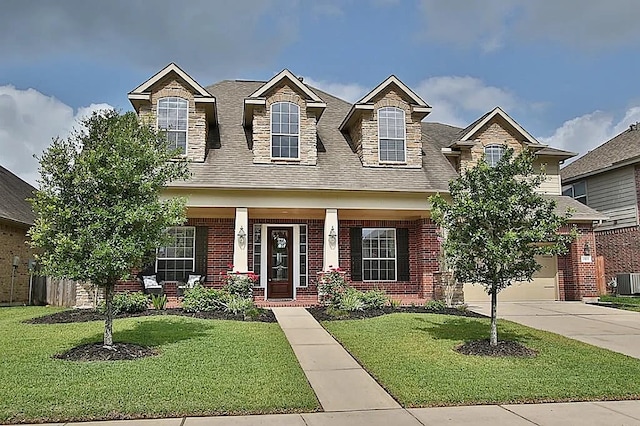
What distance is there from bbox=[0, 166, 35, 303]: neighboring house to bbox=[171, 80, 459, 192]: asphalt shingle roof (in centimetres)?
640

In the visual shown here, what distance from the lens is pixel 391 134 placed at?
53.5ft

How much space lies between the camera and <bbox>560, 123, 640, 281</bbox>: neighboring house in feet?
66.1

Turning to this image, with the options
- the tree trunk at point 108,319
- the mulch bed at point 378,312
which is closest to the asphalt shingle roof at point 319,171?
the mulch bed at point 378,312

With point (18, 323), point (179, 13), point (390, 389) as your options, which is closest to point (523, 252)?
point (390, 389)

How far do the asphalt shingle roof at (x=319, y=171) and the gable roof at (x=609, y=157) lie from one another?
26.0 ft

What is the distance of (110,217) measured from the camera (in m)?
7.77

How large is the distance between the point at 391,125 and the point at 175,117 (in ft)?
21.8

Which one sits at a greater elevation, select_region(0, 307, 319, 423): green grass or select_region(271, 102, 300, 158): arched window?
select_region(271, 102, 300, 158): arched window

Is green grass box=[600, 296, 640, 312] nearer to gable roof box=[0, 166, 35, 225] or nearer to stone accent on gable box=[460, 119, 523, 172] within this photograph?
stone accent on gable box=[460, 119, 523, 172]

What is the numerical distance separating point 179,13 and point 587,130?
84.1 ft

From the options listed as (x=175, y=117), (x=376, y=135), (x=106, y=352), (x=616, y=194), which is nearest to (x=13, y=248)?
(x=175, y=117)

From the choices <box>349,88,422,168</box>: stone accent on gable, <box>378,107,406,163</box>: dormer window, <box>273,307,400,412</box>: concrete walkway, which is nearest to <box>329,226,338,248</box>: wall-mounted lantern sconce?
<box>349,88,422,168</box>: stone accent on gable

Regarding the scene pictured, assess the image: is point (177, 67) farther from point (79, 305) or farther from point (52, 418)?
point (52, 418)

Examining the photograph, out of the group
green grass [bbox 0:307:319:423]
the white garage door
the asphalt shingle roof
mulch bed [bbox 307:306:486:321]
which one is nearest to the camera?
green grass [bbox 0:307:319:423]
